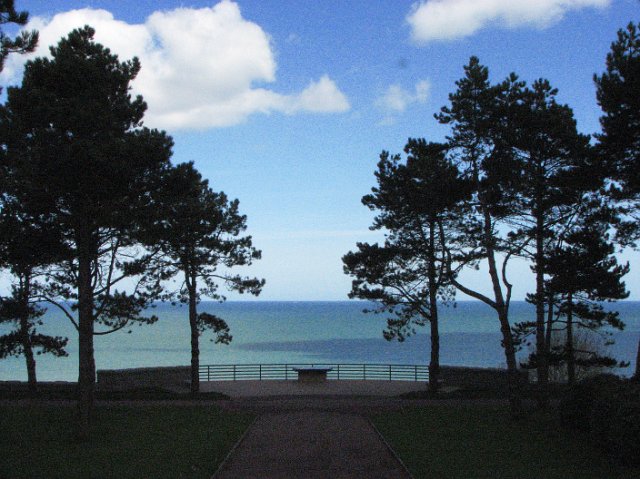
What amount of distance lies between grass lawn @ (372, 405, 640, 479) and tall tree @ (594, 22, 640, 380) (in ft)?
14.1

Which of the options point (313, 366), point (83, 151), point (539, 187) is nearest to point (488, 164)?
point (539, 187)

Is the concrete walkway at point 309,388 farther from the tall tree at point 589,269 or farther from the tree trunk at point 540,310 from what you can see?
the tall tree at point 589,269

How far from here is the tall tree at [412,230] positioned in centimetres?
1998

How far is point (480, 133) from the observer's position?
19406 millimetres

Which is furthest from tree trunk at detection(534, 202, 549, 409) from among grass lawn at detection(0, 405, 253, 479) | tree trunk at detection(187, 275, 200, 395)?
tree trunk at detection(187, 275, 200, 395)

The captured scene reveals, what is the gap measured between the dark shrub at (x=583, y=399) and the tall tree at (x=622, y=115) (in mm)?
2979

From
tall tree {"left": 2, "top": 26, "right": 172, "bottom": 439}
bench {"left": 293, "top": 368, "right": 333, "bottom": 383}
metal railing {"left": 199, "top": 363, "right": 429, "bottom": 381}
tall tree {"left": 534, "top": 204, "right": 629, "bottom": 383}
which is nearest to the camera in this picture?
tall tree {"left": 2, "top": 26, "right": 172, "bottom": 439}

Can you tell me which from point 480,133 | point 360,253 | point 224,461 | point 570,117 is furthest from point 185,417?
point 570,117

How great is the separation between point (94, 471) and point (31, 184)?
25.3 ft

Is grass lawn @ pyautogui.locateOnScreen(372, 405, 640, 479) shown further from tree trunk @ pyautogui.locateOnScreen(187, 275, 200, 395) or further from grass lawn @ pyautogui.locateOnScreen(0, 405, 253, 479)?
tree trunk @ pyautogui.locateOnScreen(187, 275, 200, 395)

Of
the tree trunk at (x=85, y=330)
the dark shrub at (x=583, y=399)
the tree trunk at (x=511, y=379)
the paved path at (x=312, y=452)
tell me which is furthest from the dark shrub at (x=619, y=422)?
the tree trunk at (x=85, y=330)

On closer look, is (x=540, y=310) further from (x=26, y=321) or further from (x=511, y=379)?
(x=26, y=321)

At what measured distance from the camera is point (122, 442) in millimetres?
15258

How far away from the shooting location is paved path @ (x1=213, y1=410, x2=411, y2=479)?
467 inches
